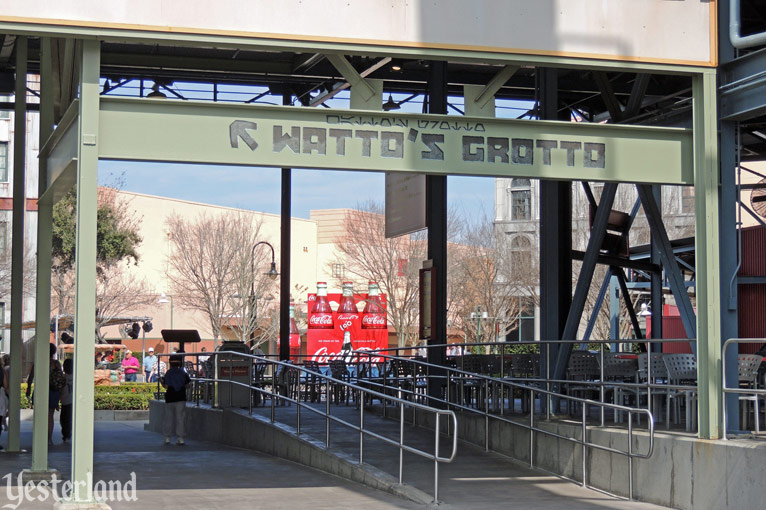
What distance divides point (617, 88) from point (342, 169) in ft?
39.9

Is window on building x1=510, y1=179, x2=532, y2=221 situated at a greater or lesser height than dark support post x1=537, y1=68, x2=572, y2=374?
greater

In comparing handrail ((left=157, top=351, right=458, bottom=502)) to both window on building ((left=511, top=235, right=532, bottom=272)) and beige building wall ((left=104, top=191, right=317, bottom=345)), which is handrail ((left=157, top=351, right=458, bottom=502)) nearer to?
window on building ((left=511, top=235, right=532, bottom=272))

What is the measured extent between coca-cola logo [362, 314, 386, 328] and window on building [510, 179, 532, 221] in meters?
11.9

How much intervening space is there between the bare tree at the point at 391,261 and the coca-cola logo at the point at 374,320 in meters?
0.57

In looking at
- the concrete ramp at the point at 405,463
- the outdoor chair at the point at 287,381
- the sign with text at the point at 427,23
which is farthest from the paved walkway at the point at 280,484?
the sign with text at the point at 427,23

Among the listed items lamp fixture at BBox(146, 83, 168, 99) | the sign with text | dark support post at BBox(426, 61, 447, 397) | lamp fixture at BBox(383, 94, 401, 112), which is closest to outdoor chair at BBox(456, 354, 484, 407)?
dark support post at BBox(426, 61, 447, 397)

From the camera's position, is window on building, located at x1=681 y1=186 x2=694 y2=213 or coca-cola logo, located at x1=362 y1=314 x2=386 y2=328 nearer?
window on building, located at x1=681 y1=186 x2=694 y2=213

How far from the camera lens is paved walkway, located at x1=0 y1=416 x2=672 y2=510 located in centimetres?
1041

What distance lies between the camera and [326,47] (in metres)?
9.48

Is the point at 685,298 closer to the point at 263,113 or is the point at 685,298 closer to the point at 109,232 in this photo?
the point at 263,113

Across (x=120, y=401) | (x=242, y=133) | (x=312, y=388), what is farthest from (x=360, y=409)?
(x=120, y=401)

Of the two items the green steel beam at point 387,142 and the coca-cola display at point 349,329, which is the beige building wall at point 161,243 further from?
the green steel beam at point 387,142

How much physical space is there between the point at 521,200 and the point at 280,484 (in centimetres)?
4887

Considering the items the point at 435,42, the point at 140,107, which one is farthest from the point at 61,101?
the point at 435,42
